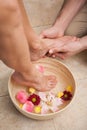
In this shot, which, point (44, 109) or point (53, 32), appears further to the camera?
point (53, 32)

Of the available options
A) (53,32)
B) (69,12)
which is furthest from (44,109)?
(69,12)

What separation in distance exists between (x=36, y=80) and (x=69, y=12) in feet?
1.54

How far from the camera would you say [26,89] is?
4.34 feet

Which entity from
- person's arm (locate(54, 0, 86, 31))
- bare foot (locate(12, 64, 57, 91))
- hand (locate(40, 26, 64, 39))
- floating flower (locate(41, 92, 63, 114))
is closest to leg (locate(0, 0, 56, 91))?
bare foot (locate(12, 64, 57, 91))

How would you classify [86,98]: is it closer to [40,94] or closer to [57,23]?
[40,94]

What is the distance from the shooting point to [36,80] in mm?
1223

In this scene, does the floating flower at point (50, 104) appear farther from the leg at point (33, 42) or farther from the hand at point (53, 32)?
the hand at point (53, 32)

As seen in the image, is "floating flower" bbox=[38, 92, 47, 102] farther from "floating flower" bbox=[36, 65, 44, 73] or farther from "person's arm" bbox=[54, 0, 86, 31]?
"person's arm" bbox=[54, 0, 86, 31]

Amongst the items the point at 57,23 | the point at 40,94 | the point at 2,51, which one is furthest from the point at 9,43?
the point at 57,23

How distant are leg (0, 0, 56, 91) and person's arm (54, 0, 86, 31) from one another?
1.21ft

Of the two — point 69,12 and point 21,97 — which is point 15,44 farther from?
point 69,12

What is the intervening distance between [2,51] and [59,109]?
1.55ft

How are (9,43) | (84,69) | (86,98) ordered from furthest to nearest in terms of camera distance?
1. (84,69)
2. (86,98)
3. (9,43)

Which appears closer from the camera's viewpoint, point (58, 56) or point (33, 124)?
point (33, 124)
